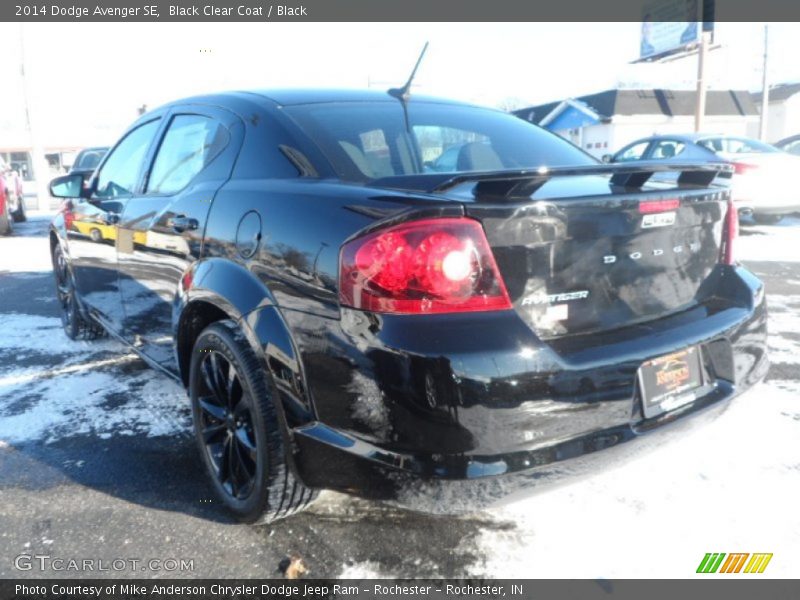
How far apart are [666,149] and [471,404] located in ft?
32.5

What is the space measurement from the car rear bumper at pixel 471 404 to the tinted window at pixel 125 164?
2.20 meters

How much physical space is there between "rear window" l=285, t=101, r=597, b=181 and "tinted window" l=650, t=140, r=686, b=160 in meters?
7.93

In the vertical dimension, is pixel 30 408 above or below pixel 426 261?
below

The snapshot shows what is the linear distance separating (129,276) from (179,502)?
51.1 inches

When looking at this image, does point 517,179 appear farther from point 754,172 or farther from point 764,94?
point 764,94

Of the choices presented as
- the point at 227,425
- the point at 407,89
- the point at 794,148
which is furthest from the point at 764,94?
the point at 227,425

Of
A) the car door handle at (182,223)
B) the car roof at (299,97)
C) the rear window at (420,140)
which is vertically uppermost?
the car roof at (299,97)

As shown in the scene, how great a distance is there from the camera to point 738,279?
2445 mm

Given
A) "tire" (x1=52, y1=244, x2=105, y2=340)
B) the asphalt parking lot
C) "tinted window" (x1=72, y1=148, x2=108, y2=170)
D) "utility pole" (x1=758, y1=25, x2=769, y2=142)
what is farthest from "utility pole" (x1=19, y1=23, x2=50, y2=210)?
"utility pole" (x1=758, y1=25, x2=769, y2=142)

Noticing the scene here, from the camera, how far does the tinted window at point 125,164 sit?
3584 mm

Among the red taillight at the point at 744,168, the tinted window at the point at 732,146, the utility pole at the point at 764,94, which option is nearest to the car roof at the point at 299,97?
the red taillight at the point at 744,168

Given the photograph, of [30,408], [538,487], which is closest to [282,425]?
[538,487]

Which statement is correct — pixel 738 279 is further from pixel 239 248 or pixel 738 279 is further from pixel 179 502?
pixel 179 502

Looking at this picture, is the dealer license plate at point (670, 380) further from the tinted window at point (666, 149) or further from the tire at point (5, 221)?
the tire at point (5, 221)
